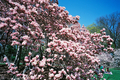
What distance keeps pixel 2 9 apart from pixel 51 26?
8.60 feet

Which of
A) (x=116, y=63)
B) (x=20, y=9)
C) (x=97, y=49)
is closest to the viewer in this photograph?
(x=20, y=9)

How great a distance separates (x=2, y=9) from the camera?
4.54m

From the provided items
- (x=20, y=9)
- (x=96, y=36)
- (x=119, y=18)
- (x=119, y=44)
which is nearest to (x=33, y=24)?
(x=20, y=9)

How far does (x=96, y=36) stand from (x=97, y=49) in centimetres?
74

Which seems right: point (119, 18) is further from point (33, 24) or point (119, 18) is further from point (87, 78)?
point (33, 24)

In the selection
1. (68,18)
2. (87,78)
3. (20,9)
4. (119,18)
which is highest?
(119,18)

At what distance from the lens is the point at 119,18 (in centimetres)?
2617

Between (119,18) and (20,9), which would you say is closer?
(20,9)

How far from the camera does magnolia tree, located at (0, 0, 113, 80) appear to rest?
10.1 feet

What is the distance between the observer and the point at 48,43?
3.44 metres

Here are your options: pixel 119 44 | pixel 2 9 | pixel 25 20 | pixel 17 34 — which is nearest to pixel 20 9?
pixel 25 20

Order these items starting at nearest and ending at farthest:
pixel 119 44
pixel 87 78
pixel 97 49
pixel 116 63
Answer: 1. pixel 87 78
2. pixel 97 49
3. pixel 116 63
4. pixel 119 44

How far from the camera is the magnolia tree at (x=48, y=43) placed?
122 inches

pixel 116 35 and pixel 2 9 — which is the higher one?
pixel 116 35
